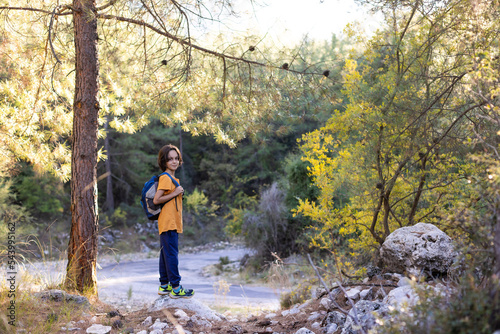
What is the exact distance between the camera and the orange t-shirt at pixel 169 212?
3.72 m

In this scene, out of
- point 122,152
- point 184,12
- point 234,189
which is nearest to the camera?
point 184,12

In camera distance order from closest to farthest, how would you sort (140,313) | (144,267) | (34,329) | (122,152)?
(34,329)
(140,313)
(144,267)
(122,152)

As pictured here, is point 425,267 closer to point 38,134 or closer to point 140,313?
point 140,313

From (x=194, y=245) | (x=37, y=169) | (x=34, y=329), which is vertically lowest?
(x=194, y=245)

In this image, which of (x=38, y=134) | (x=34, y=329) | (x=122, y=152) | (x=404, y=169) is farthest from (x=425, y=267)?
(x=122, y=152)

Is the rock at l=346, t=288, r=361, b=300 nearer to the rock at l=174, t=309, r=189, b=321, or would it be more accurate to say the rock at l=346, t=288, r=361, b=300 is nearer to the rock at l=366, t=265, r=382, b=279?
the rock at l=366, t=265, r=382, b=279

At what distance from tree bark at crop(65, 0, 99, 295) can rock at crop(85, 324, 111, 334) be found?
40.2 inches

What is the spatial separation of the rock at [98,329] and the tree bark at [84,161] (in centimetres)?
102

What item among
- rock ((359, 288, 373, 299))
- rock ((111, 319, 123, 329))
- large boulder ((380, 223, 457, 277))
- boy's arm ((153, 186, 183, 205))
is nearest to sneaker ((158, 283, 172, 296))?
rock ((111, 319, 123, 329))

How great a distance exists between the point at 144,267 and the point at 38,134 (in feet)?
27.9

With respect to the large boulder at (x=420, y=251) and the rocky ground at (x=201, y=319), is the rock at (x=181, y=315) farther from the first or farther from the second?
the large boulder at (x=420, y=251)

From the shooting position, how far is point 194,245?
63.3ft

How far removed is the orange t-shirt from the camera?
372 cm

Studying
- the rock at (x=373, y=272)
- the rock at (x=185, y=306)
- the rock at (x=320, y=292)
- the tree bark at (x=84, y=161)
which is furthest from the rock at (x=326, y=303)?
the tree bark at (x=84, y=161)
